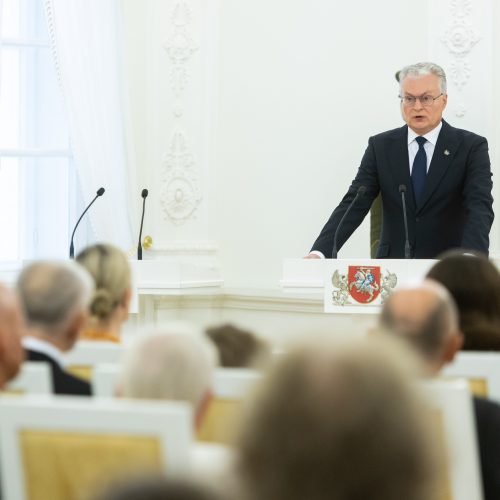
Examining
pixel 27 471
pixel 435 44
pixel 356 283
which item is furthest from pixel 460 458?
pixel 435 44

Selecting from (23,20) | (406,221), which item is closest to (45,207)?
(23,20)

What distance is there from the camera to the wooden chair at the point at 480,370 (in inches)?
105

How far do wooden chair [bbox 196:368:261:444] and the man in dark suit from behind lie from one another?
2.09 ft

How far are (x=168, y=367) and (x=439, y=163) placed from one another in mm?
4343

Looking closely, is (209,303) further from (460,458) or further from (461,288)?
(460,458)

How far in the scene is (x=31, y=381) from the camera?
2465mm

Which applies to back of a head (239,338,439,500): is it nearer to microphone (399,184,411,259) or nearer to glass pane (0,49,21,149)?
microphone (399,184,411,259)

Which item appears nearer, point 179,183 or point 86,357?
point 86,357

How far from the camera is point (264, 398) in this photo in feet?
3.79

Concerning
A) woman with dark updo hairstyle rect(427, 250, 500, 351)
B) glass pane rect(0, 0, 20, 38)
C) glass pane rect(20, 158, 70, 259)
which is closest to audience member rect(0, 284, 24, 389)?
woman with dark updo hairstyle rect(427, 250, 500, 351)

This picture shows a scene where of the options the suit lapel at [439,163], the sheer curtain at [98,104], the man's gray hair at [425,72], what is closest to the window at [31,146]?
the sheer curtain at [98,104]

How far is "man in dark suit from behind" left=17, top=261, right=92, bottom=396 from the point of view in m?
2.87

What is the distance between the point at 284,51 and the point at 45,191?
193cm

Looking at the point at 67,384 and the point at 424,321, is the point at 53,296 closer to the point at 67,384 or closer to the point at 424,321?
the point at 67,384
